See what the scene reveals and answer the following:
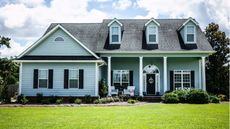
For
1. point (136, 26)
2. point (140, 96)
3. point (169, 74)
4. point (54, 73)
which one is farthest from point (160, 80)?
point (54, 73)

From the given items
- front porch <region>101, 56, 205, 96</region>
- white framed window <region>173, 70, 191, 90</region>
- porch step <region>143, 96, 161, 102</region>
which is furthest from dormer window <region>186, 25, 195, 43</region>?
porch step <region>143, 96, 161, 102</region>

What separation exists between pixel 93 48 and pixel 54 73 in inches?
176

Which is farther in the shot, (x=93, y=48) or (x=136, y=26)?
(x=136, y=26)

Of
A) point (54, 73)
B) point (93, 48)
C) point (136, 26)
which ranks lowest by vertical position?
point (54, 73)

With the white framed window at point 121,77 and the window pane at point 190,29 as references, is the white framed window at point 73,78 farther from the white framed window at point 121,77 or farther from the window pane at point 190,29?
the window pane at point 190,29

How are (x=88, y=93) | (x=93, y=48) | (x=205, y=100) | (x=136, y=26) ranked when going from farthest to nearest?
(x=136, y=26), (x=93, y=48), (x=88, y=93), (x=205, y=100)

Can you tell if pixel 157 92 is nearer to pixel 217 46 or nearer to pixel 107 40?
pixel 107 40

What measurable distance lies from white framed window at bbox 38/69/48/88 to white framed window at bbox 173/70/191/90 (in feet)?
35.9

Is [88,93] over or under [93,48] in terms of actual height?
under

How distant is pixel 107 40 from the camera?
28.3 meters

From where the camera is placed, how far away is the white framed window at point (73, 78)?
2478cm

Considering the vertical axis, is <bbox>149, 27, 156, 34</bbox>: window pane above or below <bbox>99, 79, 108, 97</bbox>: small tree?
above

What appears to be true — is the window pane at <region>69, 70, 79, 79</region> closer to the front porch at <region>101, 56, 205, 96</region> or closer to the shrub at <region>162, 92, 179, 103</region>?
the front porch at <region>101, 56, 205, 96</region>

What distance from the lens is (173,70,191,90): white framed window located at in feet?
91.0
